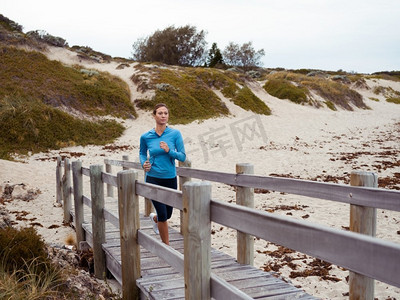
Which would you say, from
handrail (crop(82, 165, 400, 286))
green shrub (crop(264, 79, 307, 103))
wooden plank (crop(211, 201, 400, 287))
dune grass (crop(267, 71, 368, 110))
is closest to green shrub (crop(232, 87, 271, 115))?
green shrub (crop(264, 79, 307, 103))

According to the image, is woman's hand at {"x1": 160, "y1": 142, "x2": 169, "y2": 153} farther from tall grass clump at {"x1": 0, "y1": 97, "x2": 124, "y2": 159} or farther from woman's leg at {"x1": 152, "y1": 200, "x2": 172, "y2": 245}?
tall grass clump at {"x1": 0, "y1": 97, "x2": 124, "y2": 159}

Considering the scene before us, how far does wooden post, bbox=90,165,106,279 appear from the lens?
5.18m

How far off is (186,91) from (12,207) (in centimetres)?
2211

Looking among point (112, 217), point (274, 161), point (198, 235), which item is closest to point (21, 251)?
point (112, 217)

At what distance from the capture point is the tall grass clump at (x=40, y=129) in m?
17.2

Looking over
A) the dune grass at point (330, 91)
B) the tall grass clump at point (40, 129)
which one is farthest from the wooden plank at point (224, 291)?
the dune grass at point (330, 91)

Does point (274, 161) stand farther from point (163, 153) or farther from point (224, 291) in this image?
point (224, 291)

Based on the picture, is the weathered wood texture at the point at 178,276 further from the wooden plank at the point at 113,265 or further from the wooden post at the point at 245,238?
the wooden post at the point at 245,238

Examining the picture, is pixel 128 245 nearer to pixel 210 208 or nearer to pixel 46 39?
pixel 210 208

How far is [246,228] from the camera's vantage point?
1986 millimetres

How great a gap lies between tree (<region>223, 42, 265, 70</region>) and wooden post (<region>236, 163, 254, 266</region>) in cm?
5987

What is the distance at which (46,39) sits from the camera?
35.7m

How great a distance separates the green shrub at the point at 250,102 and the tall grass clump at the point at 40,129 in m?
12.8

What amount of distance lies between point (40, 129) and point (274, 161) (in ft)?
39.1
